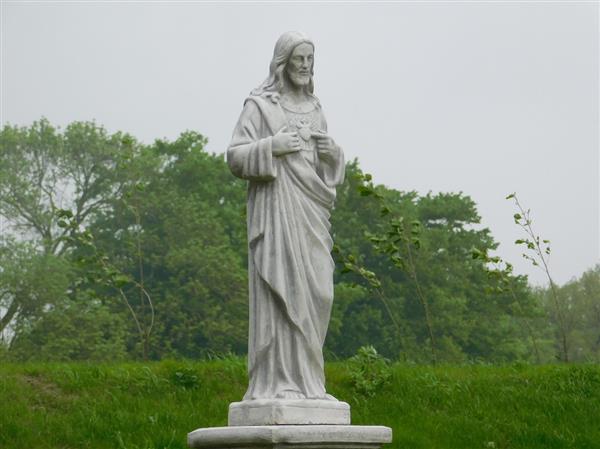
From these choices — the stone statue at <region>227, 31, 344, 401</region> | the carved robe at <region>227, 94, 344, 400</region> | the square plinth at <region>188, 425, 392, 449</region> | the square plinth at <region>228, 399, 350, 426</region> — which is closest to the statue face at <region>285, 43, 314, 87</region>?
the stone statue at <region>227, 31, 344, 401</region>

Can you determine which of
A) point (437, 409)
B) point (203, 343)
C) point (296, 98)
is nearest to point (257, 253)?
point (296, 98)

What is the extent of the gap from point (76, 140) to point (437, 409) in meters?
30.6

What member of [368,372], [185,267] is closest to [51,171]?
[185,267]

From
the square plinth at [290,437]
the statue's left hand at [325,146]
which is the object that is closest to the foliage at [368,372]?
the statue's left hand at [325,146]

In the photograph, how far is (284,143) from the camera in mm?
8336

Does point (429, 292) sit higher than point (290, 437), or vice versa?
point (429, 292)

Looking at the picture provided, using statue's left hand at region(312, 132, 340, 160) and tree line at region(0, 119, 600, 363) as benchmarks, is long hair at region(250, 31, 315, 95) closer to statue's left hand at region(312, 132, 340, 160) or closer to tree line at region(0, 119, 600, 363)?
statue's left hand at region(312, 132, 340, 160)

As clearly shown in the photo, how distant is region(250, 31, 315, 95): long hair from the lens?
8.61 meters

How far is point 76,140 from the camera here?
139 ft

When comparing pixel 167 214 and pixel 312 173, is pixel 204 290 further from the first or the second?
pixel 312 173

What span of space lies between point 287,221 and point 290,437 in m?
1.67

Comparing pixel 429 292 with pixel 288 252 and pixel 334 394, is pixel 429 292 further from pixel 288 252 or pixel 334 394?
pixel 288 252

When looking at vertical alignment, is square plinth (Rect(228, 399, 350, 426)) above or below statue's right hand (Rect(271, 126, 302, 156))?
below

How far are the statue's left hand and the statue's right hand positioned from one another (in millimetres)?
290
